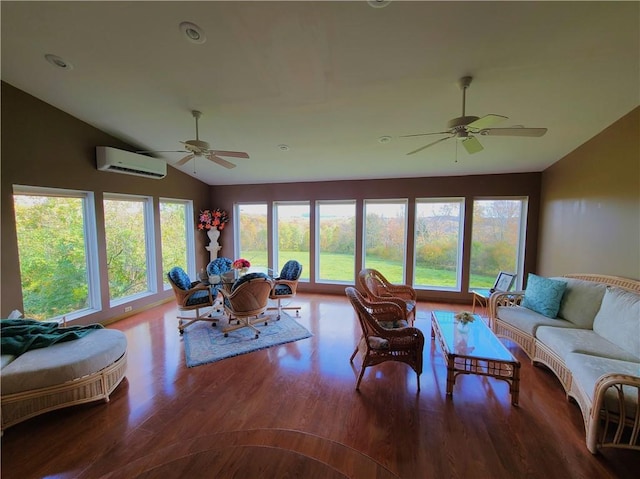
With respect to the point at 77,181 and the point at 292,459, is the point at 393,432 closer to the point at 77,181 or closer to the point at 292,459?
the point at 292,459

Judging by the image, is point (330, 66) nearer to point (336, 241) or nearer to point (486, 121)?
point (486, 121)

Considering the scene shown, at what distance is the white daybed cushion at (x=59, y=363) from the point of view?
2.11 metres

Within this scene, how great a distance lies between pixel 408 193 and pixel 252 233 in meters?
3.62

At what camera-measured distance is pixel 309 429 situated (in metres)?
2.14

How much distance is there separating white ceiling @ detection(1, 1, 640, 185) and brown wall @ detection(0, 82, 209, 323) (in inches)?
7.8

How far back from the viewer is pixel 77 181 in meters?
3.83

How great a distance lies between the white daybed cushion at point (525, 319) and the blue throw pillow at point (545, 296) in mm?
73

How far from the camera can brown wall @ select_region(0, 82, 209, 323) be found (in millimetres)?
3078

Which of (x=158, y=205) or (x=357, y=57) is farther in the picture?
(x=158, y=205)

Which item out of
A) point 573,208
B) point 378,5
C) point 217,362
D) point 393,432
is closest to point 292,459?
point 393,432

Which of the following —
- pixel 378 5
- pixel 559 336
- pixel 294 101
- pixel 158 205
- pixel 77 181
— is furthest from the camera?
pixel 158 205

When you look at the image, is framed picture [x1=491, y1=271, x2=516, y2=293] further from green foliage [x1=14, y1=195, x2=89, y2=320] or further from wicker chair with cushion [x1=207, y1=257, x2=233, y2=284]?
green foliage [x1=14, y1=195, x2=89, y2=320]

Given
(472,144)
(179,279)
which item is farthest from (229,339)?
(472,144)

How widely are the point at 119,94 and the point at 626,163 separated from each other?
5.72m
